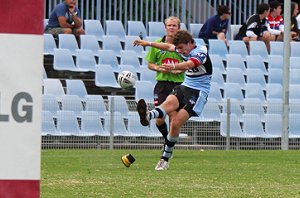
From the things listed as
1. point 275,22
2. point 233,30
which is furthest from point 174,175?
point 275,22

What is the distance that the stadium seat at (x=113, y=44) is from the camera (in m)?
22.7

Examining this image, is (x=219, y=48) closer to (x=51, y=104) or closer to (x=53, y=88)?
(x=53, y=88)

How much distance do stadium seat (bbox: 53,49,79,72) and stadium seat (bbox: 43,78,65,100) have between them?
1.41 meters

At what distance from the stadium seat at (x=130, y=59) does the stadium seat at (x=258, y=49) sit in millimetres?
3136

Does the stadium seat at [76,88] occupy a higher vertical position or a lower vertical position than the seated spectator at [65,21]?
lower

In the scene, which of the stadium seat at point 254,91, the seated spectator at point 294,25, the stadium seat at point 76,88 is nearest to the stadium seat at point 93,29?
the stadium seat at point 76,88

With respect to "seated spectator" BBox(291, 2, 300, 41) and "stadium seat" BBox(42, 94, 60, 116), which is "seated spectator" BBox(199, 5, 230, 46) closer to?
"seated spectator" BBox(291, 2, 300, 41)

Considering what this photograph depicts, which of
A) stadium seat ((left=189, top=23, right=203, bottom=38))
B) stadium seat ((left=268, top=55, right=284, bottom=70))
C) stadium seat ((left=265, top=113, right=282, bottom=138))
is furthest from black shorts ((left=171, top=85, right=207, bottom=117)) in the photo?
stadium seat ((left=189, top=23, right=203, bottom=38))

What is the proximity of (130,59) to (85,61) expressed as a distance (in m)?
0.95

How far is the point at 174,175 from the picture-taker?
13.2m

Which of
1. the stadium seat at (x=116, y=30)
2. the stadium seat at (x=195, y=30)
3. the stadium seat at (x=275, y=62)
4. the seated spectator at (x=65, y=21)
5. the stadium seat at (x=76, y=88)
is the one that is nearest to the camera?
the stadium seat at (x=76, y=88)

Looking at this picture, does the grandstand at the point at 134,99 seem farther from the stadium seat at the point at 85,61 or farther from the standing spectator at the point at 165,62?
the standing spectator at the point at 165,62

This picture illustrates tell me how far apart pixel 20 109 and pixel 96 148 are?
658 inches

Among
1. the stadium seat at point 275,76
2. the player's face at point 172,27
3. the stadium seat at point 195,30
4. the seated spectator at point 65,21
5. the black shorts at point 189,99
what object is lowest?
the stadium seat at point 275,76
